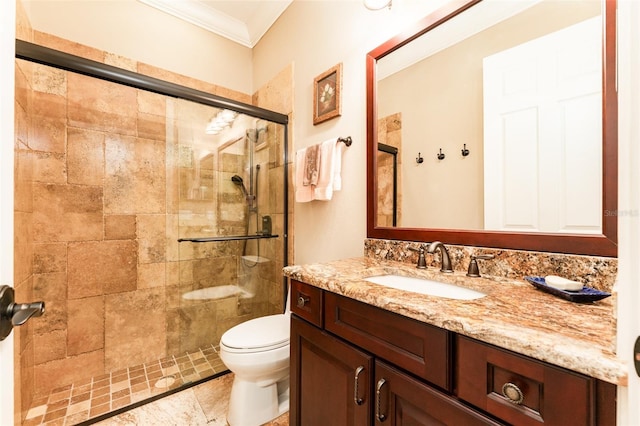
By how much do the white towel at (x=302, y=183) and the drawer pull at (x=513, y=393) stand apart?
4.50 ft

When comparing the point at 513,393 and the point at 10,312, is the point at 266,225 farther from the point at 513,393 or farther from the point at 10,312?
the point at 513,393

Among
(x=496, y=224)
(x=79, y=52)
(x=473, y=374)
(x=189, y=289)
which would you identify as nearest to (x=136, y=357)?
(x=189, y=289)

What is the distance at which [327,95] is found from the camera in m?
1.81

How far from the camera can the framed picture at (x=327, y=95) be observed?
67.8 inches

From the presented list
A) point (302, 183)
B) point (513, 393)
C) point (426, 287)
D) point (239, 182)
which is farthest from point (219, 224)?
point (513, 393)

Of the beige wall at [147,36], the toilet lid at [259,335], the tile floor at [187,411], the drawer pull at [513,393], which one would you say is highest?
the beige wall at [147,36]

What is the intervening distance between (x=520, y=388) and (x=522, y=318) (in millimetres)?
144

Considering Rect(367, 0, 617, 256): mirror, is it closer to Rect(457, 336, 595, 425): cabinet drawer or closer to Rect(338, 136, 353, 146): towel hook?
Rect(338, 136, 353, 146): towel hook

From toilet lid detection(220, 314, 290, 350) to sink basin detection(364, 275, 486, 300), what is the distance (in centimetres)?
69

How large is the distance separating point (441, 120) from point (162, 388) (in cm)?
231

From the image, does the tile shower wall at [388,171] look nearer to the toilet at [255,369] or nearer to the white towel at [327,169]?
the white towel at [327,169]

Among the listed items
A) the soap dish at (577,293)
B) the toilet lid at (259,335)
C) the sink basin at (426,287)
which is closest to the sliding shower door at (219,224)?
the toilet lid at (259,335)

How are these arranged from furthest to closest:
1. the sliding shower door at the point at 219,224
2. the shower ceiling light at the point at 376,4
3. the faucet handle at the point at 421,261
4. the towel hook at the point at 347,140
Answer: the sliding shower door at the point at 219,224
the towel hook at the point at 347,140
the shower ceiling light at the point at 376,4
the faucet handle at the point at 421,261

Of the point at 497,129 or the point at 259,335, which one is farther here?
the point at 259,335
